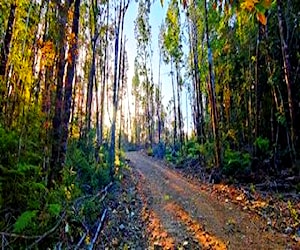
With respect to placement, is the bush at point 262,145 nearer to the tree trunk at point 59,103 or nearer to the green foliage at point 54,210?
the tree trunk at point 59,103

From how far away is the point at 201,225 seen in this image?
7254mm

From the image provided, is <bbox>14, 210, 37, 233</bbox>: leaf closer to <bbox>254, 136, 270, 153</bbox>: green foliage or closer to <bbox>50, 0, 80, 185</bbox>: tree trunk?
<bbox>50, 0, 80, 185</bbox>: tree trunk

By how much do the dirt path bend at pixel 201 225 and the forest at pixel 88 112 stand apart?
2.49ft

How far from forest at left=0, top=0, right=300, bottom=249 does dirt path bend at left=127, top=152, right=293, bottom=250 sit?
758 millimetres

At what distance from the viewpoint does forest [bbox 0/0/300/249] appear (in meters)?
5.50

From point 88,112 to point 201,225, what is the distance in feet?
34.4

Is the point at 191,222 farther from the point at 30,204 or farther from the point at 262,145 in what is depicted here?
the point at 262,145

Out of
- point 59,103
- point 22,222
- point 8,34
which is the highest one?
point 8,34

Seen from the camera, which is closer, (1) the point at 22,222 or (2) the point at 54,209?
(1) the point at 22,222

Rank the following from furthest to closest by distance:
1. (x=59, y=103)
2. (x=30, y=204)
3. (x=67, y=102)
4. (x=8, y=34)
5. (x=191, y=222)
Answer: (x=8, y=34) → (x=67, y=102) → (x=191, y=222) → (x=59, y=103) → (x=30, y=204)

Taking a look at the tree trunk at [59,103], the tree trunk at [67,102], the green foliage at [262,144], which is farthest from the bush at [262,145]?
the tree trunk at [59,103]

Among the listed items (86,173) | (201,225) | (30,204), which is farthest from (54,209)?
(86,173)

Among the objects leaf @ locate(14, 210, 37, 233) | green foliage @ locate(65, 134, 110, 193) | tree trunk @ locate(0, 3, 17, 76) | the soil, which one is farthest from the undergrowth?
green foliage @ locate(65, 134, 110, 193)

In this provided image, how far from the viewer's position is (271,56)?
43.2 ft
